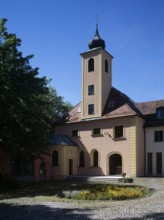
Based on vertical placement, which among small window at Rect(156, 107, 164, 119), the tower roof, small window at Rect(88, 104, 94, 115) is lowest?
small window at Rect(156, 107, 164, 119)

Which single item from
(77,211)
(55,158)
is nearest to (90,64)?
(55,158)

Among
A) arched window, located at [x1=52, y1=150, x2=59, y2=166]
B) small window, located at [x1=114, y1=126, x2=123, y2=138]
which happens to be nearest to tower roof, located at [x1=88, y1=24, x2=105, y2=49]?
small window, located at [x1=114, y1=126, x2=123, y2=138]

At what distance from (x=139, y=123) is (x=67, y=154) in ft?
29.5

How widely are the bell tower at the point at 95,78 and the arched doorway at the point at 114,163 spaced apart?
513cm

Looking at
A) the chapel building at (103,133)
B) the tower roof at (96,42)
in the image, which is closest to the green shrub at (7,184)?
the chapel building at (103,133)

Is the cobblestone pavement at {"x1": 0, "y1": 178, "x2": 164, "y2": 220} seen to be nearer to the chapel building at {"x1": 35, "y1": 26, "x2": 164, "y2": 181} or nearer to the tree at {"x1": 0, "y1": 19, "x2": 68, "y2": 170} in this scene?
the tree at {"x1": 0, "y1": 19, "x2": 68, "y2": 170}

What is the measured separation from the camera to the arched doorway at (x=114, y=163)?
119 ft

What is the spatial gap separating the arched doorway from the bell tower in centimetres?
513

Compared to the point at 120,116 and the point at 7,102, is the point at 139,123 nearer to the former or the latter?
the point at 120,116

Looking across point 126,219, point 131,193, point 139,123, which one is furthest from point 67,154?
point 126,219

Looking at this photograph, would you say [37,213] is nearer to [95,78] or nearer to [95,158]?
[95,158]

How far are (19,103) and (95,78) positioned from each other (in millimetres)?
18693

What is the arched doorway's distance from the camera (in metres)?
36.1

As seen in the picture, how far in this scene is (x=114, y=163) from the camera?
36.5 metres
